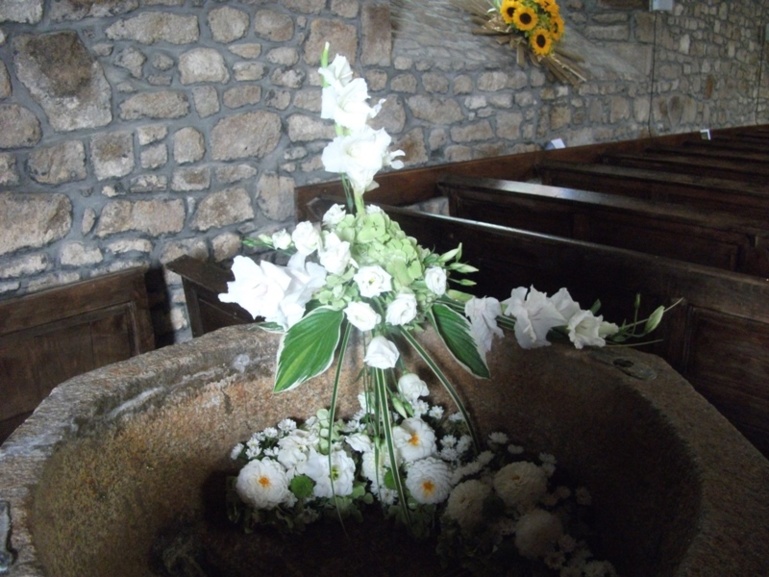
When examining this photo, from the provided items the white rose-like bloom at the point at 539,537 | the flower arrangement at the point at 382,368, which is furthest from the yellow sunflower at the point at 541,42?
the white rose-like bloom at the point at 539,537

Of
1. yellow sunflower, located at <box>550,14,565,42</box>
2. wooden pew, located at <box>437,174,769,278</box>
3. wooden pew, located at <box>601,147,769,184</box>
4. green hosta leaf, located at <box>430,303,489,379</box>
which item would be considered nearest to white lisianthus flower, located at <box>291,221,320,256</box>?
green hosta leaf, located at <box>430,303,489,379</box>

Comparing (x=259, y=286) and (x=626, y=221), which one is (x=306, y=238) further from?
(x=626, y=221)

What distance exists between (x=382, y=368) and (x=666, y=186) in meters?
2.36

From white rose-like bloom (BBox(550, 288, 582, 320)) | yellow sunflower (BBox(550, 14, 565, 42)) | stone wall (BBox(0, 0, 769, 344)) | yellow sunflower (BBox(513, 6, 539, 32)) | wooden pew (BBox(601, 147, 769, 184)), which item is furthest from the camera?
yellow sunflower (BBox(550, 14, 565, 42))

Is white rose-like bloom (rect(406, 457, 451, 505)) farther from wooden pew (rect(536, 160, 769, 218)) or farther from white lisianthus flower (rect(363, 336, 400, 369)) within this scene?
wooden pew (rect(536, 160, 769, 218))

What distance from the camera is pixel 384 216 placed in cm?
123

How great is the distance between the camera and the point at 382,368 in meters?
1.16

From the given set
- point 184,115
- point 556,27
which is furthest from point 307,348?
point 556,27

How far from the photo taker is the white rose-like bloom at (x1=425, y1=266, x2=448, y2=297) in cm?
113

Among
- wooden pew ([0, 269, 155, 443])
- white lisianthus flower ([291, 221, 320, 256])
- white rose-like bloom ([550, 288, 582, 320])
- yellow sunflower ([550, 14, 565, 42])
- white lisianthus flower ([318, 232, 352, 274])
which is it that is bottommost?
wooden pew ([0, 269, 155, 443])

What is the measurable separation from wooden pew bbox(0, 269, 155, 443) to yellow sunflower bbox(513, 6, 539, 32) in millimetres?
2641

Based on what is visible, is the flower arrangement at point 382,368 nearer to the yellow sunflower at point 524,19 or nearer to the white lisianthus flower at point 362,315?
the white lisianthus flower at point 362,315

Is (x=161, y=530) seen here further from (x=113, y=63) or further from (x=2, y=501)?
(x=113, y=63)

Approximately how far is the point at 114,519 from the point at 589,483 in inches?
30.6
